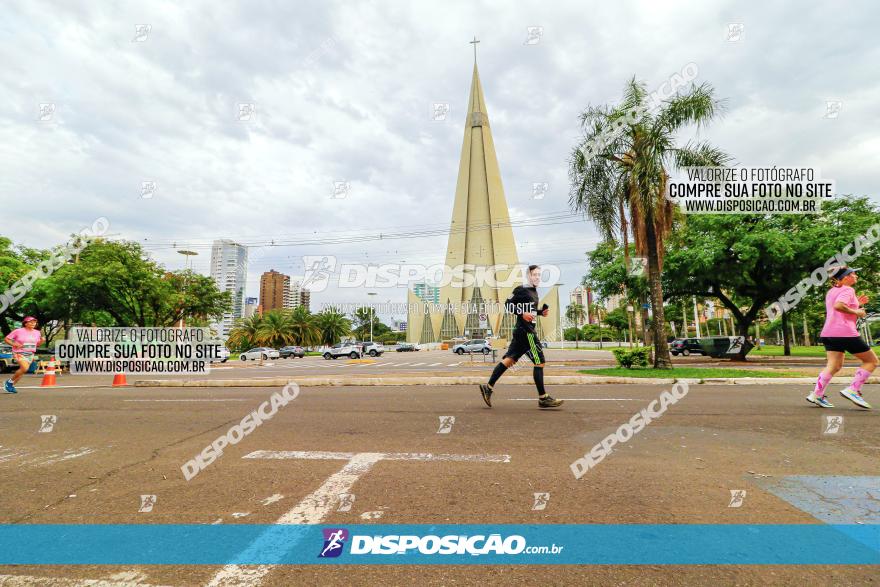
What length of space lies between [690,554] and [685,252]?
20.4 m

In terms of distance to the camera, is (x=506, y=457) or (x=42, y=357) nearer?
A: (x=506, y=457)

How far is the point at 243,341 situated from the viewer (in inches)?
2414

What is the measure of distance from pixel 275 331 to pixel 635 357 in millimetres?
53075

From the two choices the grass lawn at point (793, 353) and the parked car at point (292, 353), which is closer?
the grass lawn at point (793, 353)

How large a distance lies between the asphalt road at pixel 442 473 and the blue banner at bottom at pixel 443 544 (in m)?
0.08

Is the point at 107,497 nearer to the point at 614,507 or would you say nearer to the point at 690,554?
the point at 614,507

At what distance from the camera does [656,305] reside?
14102mm

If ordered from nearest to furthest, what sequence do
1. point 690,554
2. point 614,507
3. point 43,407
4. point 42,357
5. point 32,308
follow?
point 690,554 → point 614,507 → point 43,407 → point 42,357 → point 32,308

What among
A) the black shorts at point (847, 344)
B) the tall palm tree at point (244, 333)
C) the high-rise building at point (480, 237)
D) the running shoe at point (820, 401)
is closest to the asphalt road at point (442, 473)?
the running shoe at point (820, 401)

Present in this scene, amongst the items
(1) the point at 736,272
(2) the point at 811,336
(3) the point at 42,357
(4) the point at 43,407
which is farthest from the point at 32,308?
(2) the point at 811,336

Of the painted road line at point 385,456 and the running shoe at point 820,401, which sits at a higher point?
the painted road line at point 385,456

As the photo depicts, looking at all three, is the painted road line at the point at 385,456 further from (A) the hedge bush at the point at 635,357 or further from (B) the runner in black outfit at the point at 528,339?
(A) the hedge bush at the point at 635,357

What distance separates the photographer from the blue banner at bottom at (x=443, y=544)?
215cm

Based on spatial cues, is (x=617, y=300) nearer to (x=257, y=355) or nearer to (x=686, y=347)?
(x=686, y=347)
